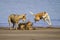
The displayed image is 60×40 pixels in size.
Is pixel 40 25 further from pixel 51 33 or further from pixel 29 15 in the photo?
pixel 51 33

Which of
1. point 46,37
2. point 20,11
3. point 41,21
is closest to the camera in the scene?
point 46,37

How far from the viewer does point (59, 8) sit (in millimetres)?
1595

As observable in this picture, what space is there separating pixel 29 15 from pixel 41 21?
0.14m

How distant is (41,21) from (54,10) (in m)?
0.24

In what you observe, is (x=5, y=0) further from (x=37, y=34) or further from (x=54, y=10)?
(x=37, y=34)

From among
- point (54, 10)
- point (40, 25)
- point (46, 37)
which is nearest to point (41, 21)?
point (40, 25)

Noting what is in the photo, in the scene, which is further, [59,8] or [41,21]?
[59,8]

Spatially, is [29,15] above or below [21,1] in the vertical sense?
below

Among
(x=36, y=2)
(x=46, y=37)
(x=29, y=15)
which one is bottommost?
(x=46, y=37)

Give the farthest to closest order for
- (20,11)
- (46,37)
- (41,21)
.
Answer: (20,11)
(41,21)
(46,37)

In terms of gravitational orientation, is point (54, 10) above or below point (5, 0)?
below

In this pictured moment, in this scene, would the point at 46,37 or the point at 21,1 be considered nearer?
the point at 46,37

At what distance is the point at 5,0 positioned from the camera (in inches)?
63.7

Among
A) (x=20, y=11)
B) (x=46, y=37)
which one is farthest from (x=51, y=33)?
(x=20, y=11)
